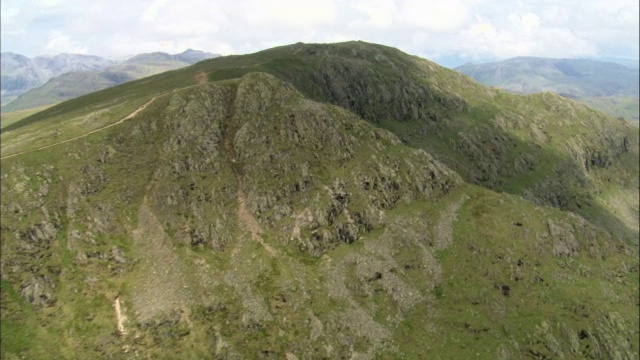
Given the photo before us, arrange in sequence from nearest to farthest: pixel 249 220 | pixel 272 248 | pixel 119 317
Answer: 1. pixel 119 317
2. pixel 272 248
3. pixel 249 220

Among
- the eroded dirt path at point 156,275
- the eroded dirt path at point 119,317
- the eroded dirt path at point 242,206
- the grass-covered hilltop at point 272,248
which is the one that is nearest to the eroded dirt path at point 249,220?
the eroded dirt path at point 242,206

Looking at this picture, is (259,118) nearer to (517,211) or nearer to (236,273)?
(236,273)

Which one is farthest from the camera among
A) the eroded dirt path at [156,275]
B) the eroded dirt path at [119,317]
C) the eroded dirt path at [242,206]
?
the eroded dirt path at [242,206]

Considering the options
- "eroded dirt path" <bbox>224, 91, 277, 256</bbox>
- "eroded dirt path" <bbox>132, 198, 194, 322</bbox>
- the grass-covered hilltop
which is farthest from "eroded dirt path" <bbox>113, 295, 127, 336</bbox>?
"eroded dirt path" <bbox>224, 91, 277, 256</bbox>

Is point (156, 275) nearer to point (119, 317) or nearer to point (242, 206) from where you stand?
point (119, 317)

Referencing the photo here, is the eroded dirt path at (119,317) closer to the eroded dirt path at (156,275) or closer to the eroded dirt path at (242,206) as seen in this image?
the eroded dirt path at (156,275)

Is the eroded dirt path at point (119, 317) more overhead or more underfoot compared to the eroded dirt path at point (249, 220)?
more underfoot

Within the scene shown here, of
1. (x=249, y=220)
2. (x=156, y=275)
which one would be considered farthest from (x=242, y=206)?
(x=156, y=275)

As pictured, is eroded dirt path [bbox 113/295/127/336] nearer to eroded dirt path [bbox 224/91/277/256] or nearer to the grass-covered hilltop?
the grass-covered hilltop
